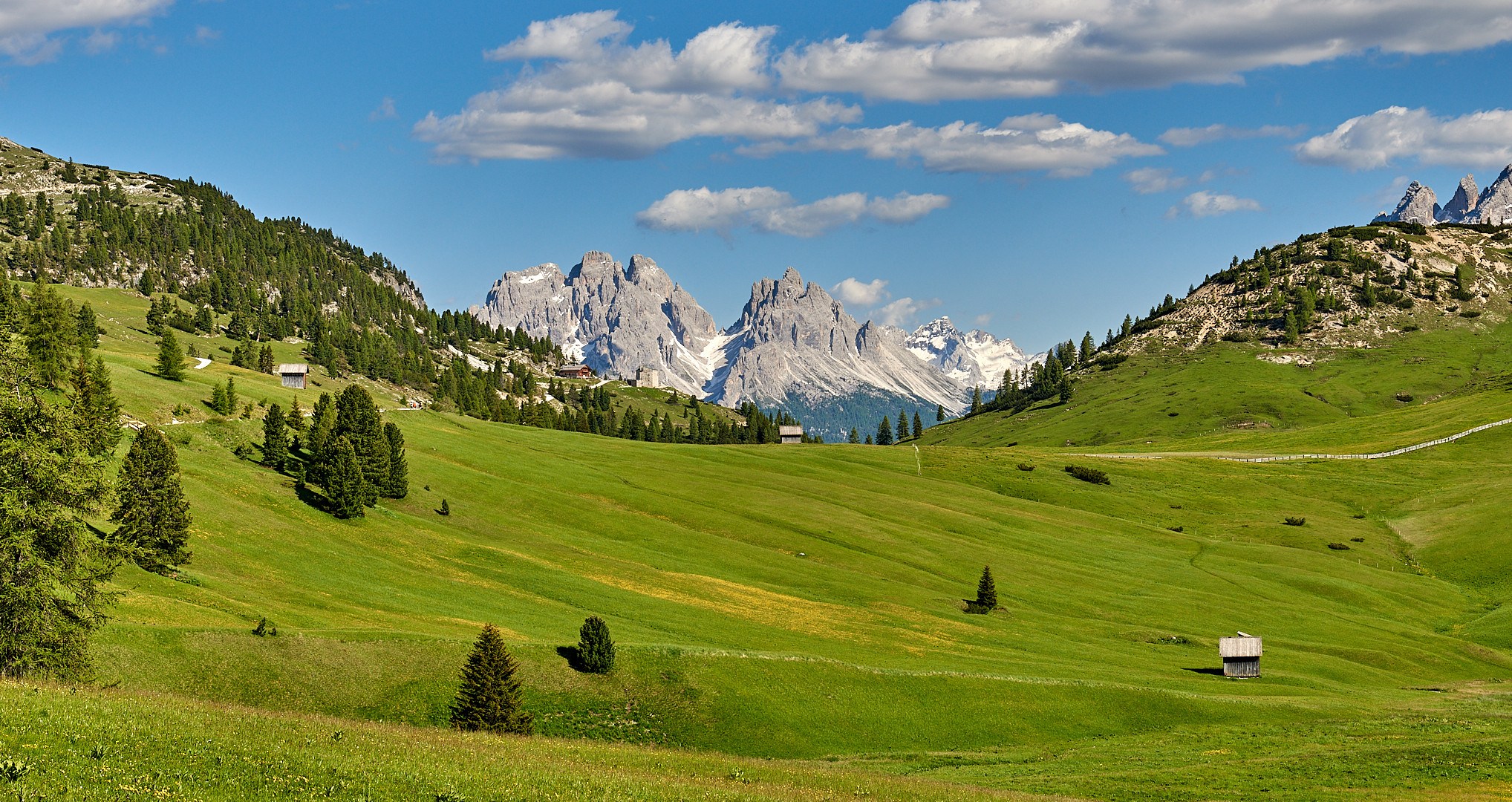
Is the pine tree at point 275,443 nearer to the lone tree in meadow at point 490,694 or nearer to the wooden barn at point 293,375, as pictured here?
the lone tree in meadow at point 490,694

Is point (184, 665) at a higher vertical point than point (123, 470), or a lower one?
lower

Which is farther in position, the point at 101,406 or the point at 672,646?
the point at 101,406

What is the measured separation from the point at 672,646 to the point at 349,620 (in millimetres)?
20509

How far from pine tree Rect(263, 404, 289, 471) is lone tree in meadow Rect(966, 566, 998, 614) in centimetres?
6660

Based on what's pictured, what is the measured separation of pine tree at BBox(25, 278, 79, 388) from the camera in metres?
101

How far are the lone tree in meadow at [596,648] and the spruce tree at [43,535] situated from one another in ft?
79.3

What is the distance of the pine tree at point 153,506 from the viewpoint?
214 feet

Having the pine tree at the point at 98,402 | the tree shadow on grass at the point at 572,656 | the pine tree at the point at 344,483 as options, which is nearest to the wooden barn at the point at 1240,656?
the tree shadow on grass at the point at 572,656

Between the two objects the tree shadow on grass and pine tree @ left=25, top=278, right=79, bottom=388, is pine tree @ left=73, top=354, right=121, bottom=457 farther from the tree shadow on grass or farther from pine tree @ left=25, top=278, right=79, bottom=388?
the tree shadow on grass

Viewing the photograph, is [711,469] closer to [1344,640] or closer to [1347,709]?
[1344,640]

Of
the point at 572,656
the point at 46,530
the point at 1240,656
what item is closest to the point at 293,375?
the point at 572,656

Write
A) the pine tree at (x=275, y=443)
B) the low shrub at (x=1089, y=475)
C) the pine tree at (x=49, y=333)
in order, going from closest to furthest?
the pine tree at (x=49, y=333) → the pine tree at (x=275, y=443) → the low shrub at (x=1089, y=475)

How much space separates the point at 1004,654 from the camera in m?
80.8

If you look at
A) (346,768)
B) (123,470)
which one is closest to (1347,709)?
(346,768)
